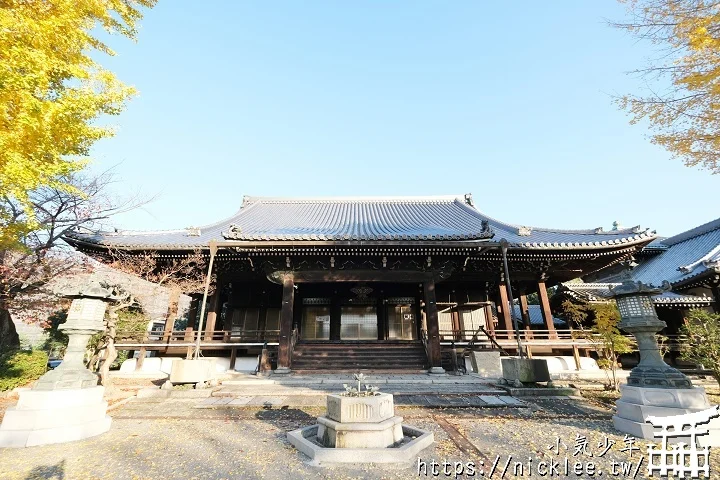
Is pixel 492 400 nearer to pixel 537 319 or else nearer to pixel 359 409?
pixel 359 409

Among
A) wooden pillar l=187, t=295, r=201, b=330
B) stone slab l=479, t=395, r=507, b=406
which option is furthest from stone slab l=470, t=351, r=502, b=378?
wooden pillar l=187, t=295, r=201, b=330

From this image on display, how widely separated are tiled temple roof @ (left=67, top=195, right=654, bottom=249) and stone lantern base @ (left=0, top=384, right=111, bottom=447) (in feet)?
21.0

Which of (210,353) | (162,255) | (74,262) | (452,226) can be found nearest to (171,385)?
(210,353)

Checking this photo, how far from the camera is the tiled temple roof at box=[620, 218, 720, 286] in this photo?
47.1 feet

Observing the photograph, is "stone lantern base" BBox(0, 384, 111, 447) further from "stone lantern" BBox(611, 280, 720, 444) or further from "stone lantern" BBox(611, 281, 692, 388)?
"stone lantern" BBox(611, 281, 692, 388)

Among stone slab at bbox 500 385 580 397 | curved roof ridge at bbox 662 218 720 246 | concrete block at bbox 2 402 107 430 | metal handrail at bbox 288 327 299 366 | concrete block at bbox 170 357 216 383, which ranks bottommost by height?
stone slab at bbox 500 385 580 397

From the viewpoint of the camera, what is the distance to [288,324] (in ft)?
39.2

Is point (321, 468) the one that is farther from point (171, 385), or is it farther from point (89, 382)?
point (171, 385)

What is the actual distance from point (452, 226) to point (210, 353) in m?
14.3

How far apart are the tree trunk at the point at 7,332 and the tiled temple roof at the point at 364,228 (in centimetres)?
322

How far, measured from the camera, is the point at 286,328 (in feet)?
39.1

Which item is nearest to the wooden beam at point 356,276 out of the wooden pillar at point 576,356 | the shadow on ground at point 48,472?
the wooden pillar at point 576,356

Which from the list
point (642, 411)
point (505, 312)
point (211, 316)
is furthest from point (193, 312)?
point (642, 411)

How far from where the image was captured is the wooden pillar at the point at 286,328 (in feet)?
38.1
